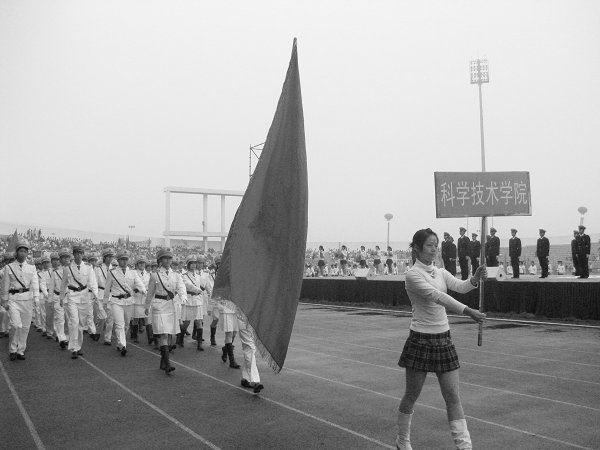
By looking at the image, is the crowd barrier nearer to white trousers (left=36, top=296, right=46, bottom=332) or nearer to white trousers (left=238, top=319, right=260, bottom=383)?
white trousers (left=238, top=319, right=260, bottom=383)

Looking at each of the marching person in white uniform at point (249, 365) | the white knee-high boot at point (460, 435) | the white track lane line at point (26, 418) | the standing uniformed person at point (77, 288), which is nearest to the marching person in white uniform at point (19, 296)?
the standing uniformed person at point (77, 288)

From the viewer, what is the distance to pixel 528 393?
7008 millimetres

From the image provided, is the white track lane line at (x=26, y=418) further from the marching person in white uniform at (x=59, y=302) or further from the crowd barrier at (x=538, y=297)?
the crowd barrier at (x=538, y=297)

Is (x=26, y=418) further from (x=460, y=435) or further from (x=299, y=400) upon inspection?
(x=460, y=435)

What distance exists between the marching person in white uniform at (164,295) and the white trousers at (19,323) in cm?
280

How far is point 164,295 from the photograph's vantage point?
9742 mm

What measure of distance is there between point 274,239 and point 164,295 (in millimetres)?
4586

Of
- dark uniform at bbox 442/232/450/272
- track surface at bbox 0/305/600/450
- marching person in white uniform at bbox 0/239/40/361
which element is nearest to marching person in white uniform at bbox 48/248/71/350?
track surface at bbox 0/305/600/450

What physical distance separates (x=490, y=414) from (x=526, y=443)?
102cm

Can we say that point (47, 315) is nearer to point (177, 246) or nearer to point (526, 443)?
point (526, 443)

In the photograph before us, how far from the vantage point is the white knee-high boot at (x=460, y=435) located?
4152mm

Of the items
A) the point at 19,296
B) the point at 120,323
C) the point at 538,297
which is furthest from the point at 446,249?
the point at 19,296

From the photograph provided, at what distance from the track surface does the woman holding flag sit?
2.46ft

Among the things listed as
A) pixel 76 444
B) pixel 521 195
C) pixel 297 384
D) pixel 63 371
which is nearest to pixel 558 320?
pixel 521 195
